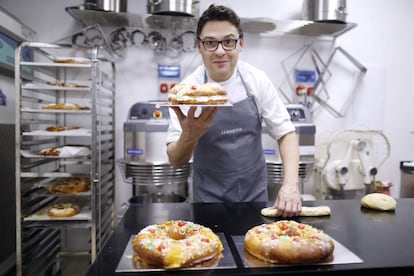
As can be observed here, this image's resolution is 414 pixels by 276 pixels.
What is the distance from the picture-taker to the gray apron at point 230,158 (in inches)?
64.1

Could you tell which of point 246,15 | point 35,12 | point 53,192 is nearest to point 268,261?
point 53,192

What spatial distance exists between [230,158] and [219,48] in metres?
0.54

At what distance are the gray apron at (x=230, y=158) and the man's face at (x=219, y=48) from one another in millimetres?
227

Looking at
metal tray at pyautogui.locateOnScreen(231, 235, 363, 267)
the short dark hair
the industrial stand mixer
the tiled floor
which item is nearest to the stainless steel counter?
metal tray at pyautogui.locateOnScreen(231, 235, 363, 267)

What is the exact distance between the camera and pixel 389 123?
10.8ft

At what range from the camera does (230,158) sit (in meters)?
1.64

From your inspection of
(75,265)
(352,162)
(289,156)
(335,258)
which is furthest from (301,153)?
(75,265)

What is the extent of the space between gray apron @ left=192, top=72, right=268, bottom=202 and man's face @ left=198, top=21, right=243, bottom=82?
227 millimetres

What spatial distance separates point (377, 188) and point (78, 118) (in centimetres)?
271

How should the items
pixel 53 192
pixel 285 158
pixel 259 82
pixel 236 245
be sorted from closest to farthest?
1. pixel 236 245
2. pixel 285 158
3. pixel 259 82
4. pixel 53 192

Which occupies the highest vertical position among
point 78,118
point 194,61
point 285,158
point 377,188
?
point 194,61

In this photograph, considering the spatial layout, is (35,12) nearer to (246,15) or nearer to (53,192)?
(53,192)

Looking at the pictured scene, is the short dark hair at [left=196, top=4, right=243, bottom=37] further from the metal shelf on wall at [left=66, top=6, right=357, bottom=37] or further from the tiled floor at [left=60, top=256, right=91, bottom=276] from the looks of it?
the tiled floor at [left=60, top=256, right=91, bottom=276]

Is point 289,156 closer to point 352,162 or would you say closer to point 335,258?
point 335,258
